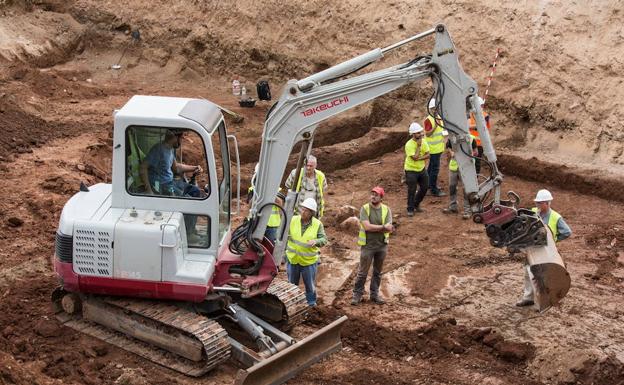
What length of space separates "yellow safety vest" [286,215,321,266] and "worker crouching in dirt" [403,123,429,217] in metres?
4.41

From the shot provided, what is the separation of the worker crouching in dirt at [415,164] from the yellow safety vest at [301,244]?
4414 millimetres

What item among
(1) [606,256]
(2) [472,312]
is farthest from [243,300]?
(1) [606,256]

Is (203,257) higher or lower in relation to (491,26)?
lower

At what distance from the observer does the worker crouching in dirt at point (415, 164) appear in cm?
1587

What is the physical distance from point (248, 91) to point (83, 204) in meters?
11.7

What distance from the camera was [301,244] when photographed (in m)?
11.9

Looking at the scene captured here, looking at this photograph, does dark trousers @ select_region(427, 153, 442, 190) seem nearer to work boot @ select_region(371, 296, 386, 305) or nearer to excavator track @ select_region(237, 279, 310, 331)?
work boot @ select_region(371, 296, 386, 305)

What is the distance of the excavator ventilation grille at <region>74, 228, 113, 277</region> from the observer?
10.2 meters

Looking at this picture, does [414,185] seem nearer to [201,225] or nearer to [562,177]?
[562,177]

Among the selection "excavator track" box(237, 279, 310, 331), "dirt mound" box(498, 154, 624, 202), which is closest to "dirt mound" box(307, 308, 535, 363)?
"excavator track" box(237, 279, 310, 331)

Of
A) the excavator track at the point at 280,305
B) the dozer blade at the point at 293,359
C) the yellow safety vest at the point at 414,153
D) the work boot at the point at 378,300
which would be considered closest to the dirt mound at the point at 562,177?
the yellow safety vest at the point at 414,153

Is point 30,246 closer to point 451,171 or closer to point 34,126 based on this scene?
point 34,126

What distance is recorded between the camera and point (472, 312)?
12273 millimetres

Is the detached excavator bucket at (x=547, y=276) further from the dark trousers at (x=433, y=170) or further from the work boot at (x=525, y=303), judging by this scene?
the dark trousers at (x=433, y=170)
